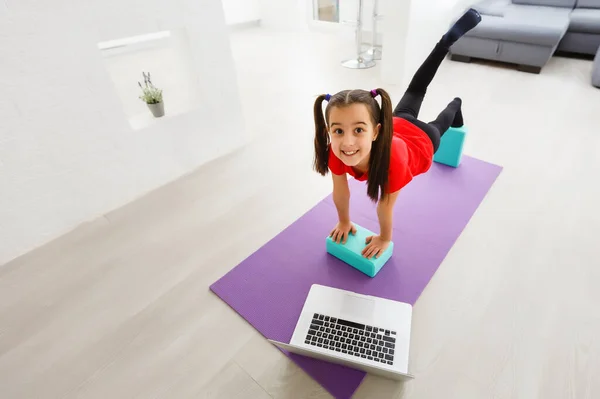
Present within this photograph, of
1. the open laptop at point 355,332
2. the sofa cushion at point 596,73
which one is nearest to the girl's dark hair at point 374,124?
the open laptop at point 355,332

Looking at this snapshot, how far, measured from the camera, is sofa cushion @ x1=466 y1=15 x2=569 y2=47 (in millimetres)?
2867

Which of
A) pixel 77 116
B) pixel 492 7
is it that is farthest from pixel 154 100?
pixel 492 7

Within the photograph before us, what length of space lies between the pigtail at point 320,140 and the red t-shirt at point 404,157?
0.02 metres

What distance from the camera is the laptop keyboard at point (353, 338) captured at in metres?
1.01

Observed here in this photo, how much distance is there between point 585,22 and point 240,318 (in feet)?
12.8

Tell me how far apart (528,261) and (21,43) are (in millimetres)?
2126

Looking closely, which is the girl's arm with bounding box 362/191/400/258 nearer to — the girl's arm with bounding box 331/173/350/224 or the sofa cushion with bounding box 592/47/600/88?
the girl's arm with bounding box 331/173/350/224

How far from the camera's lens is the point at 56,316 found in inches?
50.1

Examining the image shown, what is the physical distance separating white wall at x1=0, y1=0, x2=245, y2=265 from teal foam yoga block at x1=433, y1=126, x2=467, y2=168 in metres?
1.27

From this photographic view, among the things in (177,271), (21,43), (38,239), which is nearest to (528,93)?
(177,271)

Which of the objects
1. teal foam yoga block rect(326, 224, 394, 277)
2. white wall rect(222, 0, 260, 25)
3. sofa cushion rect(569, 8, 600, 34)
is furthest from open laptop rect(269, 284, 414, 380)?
white wall rect(222, 0, 260, 25)

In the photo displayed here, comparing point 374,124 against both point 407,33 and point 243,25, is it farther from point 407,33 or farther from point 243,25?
point 243,25

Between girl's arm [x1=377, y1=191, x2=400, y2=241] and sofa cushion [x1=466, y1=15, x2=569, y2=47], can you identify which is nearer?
girl's arm [x1=377, y1=191, x2=400, y2=241]

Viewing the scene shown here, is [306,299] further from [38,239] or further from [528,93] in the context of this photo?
[528,93]
